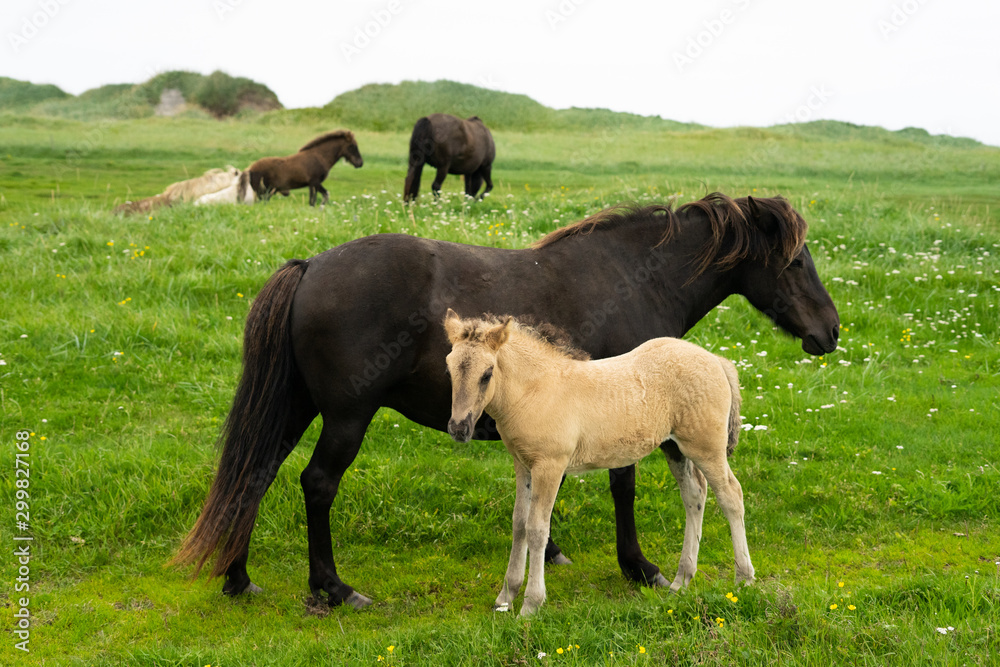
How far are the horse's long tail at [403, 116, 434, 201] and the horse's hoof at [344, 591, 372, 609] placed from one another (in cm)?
1142

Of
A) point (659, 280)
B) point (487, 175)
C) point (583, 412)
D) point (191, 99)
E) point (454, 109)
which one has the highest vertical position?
point (191, 99)

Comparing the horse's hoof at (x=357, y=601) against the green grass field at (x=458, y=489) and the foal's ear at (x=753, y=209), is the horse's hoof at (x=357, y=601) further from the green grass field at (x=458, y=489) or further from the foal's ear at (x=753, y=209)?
the foal's ear at (x=753, y=209)

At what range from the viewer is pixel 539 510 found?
393 centimetres

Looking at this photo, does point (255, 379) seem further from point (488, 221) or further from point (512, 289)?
point (488, 221)

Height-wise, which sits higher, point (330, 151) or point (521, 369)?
point (330, 151)

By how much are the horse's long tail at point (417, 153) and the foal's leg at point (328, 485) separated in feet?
36.9

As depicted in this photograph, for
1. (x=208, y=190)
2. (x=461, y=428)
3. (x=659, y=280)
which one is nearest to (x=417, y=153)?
(x=208, y=190)

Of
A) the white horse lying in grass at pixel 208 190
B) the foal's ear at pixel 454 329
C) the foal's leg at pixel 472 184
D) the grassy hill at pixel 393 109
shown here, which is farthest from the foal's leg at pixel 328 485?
the grassy hill at pixel 393 109

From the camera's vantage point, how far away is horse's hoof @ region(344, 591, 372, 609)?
4580mm

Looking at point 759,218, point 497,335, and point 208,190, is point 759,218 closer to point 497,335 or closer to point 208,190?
point 497,335

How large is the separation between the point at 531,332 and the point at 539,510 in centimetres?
94

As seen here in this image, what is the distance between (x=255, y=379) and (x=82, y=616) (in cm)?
171

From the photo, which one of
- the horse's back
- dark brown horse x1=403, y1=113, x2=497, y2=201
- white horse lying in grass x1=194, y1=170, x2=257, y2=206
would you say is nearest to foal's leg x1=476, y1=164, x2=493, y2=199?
dark brown horse x1=403, y1=113, x2=497, y2=201

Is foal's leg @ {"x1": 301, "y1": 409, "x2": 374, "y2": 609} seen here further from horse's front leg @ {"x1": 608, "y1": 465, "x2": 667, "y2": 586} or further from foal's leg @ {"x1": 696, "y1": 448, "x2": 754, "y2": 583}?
foal's leg @ {"x1": 696, "y1": 448, "x2": 754, "y2": 583}
